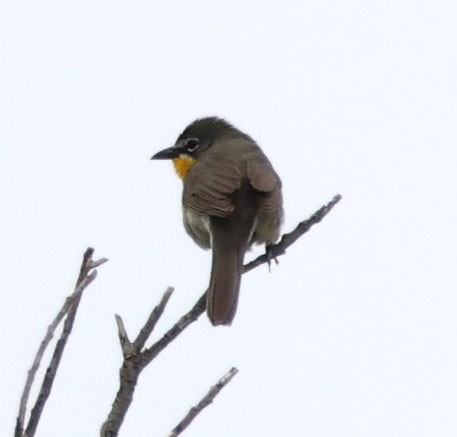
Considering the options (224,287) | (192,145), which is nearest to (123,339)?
(224,287)

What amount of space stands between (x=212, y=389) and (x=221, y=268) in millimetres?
2669

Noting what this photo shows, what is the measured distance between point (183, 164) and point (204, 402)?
16.9 feet

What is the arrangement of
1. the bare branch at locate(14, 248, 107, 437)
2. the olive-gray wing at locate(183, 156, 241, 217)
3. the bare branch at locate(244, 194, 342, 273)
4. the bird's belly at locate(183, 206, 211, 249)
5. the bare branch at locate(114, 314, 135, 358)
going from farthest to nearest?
1. the bird's belly at locate(183, 206, 211, 249)
2. the olive-gray wing at locate(183, 156, 241, 217)
3. the bare branch at locate(244, 194, 342, 273)
4. the bare branch at locate(114, 314, 135, 358)
5. the bare branch at locate(14, 248, 107, 437)

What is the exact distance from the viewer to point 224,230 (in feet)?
21.0

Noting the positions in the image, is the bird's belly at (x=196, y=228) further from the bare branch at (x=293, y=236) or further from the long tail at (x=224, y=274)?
the bare branch at (x=293, y=236)

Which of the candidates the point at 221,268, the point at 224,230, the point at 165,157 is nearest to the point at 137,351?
the point at 221,268

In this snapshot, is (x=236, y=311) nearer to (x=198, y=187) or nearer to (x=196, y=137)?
(x=198, y=187)

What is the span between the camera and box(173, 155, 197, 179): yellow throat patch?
7906 mm

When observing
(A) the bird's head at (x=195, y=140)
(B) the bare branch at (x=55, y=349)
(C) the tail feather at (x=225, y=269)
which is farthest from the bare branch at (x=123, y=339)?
(A) the bird's head at (x=195, y=140)

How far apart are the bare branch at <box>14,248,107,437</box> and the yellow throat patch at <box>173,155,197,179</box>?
15.5 ft

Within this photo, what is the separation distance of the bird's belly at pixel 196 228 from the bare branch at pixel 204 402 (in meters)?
3.55

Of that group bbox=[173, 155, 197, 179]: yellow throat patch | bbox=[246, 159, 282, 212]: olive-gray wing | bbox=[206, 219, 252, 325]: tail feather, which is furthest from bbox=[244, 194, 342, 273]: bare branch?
A: bbox=[173, 155, 197, 179]: yellow throat patch

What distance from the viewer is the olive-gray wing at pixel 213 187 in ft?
21.2

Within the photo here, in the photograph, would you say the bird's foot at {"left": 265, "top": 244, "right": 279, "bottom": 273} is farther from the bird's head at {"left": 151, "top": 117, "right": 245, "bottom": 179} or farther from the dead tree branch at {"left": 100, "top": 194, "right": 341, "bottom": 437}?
the dead tree branch at {"left": 100, "top": 194, "right": 341, "bottom": 437}
